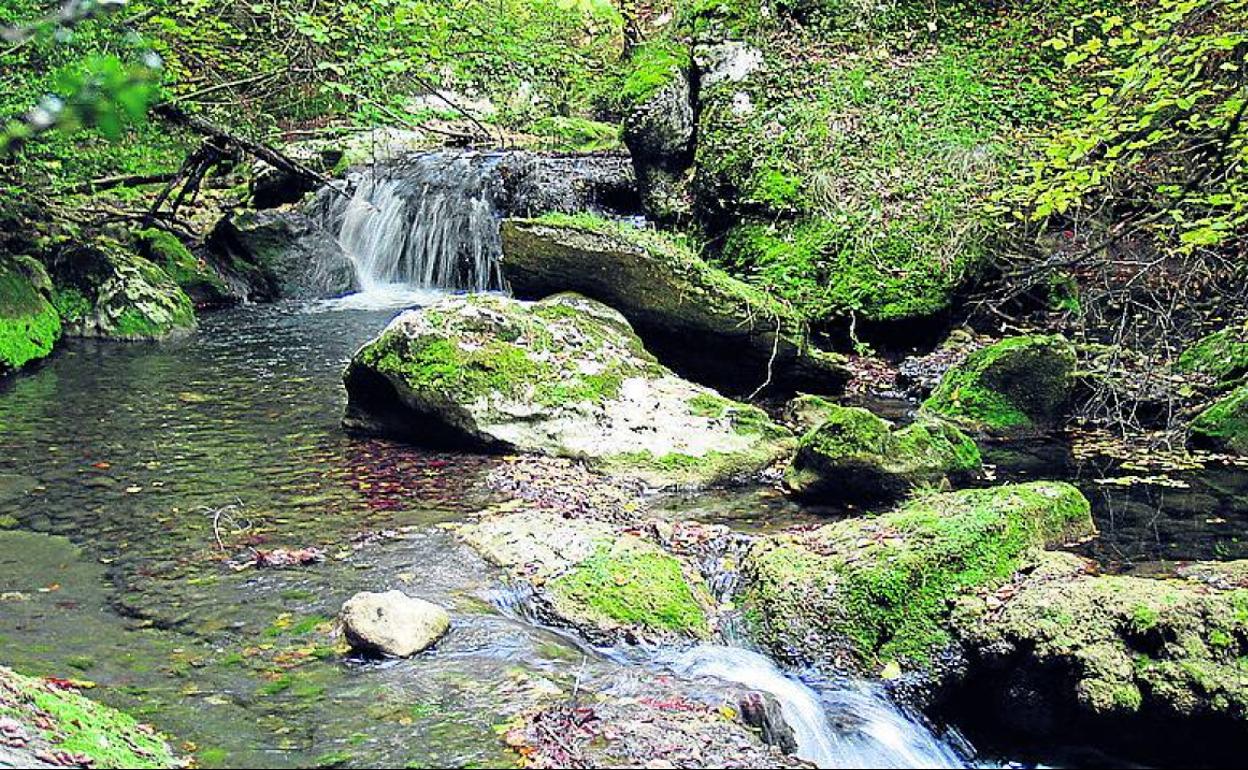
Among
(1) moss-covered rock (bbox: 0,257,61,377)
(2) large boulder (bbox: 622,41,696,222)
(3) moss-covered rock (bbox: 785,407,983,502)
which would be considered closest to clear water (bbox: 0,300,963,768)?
(1) moss-covered rock (bbox: 0,257,61,377)

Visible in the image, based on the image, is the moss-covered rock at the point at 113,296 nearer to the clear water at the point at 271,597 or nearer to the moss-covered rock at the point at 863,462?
the clear water at the point at 271,597

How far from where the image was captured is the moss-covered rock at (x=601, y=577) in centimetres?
506

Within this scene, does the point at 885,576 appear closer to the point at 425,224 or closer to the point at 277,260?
the point at 425,224

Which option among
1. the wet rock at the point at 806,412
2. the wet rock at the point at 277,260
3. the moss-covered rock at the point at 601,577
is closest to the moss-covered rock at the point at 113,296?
the wet rock at the point at 277,260

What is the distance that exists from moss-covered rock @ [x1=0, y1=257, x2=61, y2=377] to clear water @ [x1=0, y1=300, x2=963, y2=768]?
2167 mm

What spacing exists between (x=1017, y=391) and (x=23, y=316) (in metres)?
10.7

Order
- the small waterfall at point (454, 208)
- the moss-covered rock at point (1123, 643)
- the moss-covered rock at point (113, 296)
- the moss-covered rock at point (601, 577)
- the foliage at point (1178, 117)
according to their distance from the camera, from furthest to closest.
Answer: the small waterfall at point (454, 208)
the moss-covered rock at point (113, 296)
the foliage at point (1178, 117)
the moss-covered rock at point (601, 577)
the moss-covered rock at point (1123, 643)

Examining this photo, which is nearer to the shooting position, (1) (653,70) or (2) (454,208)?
(1) (653,70)

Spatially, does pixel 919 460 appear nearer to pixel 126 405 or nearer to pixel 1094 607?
pixel 1094 607

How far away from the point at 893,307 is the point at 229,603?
9067 mm

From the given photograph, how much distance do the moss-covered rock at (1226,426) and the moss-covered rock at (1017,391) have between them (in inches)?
45.0

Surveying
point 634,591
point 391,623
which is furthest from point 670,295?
point 391,623

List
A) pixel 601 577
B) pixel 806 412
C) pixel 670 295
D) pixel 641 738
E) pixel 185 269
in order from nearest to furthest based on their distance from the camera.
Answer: pixel 641 738 < pixel 601 577 < pixel 806 412 < pixel 670 295 < pixel 185 269

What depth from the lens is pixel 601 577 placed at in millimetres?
5312
